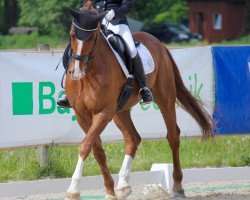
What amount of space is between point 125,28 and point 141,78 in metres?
0.62

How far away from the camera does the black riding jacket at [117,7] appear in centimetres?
936

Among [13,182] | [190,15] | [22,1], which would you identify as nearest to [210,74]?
[13,182]

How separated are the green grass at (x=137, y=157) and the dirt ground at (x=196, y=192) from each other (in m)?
0.67

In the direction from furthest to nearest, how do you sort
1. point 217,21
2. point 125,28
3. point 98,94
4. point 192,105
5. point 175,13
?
1. point 175,13
2. point 217,21
3. point 192,105
4. point 125,28
5. point 98,94

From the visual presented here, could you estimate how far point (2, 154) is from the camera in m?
11.2

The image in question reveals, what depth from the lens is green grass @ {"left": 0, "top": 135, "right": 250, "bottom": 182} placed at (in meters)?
10.7

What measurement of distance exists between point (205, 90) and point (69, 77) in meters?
3.53

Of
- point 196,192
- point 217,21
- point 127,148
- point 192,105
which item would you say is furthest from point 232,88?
point 217,21

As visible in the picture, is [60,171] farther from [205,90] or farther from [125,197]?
[205,90]

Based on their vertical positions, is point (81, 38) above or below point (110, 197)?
above

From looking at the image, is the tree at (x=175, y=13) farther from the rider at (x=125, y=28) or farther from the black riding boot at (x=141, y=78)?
the black riding boot at (x=141, y=78)

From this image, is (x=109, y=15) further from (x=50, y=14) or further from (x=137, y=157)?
(x=50, y=14)

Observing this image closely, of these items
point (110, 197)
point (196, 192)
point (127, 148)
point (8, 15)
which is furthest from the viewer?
point (8, 15)

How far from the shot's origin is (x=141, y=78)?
31.0ft
